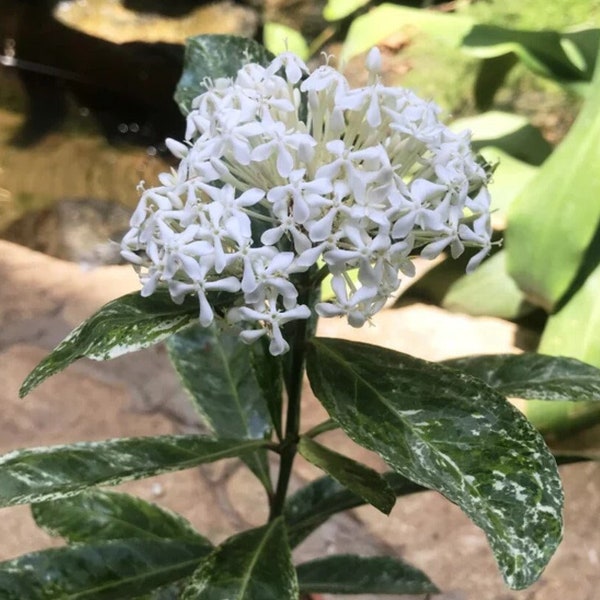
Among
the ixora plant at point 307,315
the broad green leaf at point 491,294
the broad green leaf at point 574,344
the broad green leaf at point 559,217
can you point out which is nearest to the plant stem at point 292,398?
the ixora plant at point 307,315

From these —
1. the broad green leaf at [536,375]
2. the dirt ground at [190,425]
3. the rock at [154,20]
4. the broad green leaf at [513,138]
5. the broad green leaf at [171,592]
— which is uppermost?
the broad green leaf at [536,375]

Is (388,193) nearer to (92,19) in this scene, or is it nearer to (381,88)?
(381,88)

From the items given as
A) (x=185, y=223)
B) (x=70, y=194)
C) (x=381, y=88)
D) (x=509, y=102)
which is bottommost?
(x=70, y=194)

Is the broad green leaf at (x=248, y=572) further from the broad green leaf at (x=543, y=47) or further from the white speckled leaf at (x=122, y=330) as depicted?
the broad green leaf at (x=543, y=47)

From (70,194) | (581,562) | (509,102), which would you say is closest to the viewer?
(581,562)

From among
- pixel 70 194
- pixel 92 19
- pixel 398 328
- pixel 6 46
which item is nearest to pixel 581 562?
pixel 398 328

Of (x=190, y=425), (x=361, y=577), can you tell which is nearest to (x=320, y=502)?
(x=361, y=577)

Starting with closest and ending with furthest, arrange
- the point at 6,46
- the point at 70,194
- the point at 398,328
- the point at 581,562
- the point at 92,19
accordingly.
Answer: the point at 581,562 → the point at 398,328 → the point at 70,194 → the point at 92,19 → the point at 6,46
